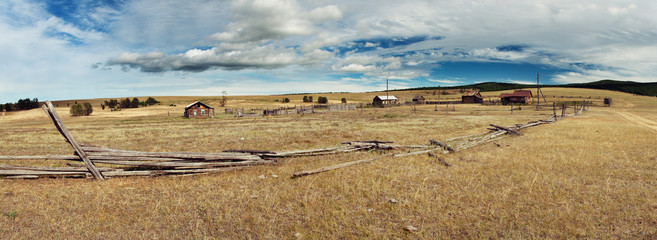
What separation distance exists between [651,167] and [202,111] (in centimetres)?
5898

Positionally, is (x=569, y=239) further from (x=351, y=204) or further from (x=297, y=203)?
(x=297, y=203)

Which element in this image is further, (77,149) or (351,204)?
(77,149)

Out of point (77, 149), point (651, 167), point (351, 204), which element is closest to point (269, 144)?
point (77, 149)

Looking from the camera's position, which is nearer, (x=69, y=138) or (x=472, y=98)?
(x=69, y=138)

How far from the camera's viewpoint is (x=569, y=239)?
5.65 m

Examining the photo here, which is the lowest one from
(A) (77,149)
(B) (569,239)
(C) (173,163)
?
(B) (569,239)

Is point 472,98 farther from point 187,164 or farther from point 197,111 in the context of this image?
point 187,164

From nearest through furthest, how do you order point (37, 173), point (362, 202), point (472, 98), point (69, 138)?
point (362, 202) → point (69, 138) → point (37, 173) → point (472, 98)

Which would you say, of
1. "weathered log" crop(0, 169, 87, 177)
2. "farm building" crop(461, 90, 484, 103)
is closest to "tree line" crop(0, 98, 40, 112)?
"weathered log" crop(0, 169, 87, 177)

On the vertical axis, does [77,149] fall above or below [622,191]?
above

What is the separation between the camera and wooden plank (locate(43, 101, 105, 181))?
863cm

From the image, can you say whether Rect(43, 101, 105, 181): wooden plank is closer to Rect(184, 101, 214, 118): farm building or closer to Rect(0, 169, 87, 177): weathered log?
Rect(0, 169, 87, 177): weathered log

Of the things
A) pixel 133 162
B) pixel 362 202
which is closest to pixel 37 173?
pixel 133 162

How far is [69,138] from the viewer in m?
8.80
